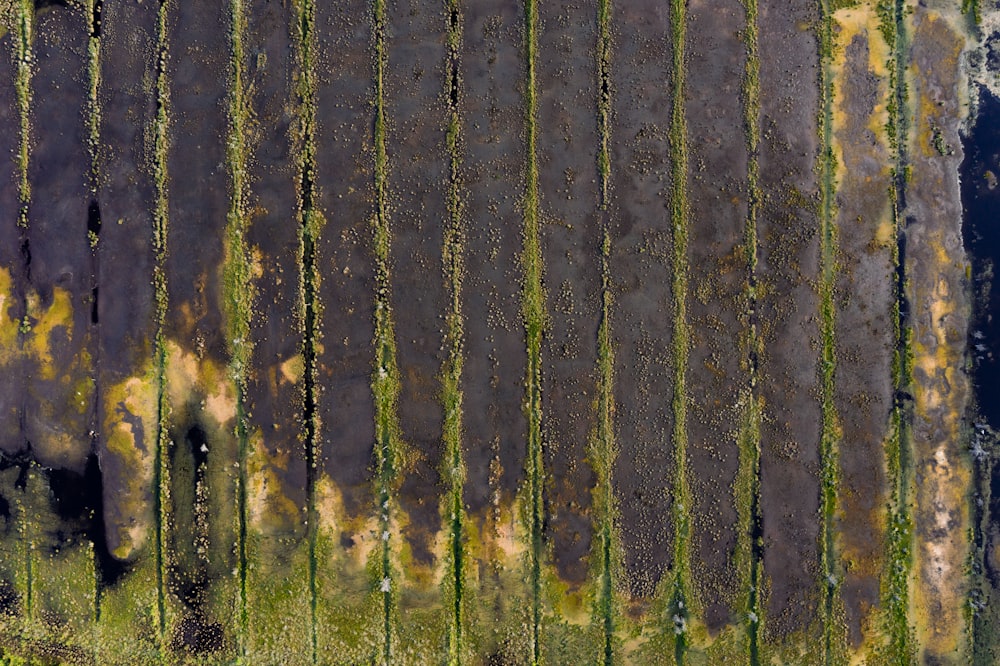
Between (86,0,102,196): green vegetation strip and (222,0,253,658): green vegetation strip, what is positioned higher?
(86,0,102,196): green vegetation strip

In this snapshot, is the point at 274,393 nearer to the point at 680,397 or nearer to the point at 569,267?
the point at 569,267

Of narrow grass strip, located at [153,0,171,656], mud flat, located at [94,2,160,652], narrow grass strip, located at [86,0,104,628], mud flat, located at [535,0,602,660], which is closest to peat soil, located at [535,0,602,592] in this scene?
mud flat, located at [535,0,602,660]

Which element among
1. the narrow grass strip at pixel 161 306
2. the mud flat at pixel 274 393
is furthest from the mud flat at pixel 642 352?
the narrow grass strip at pixel 161 306

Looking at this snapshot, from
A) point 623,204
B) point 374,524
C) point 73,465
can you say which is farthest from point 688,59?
point 73,465

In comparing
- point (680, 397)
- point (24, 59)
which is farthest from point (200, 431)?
point (680, 397)

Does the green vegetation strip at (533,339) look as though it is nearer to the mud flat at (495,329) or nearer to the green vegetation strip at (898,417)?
the mud flat at (495,329)

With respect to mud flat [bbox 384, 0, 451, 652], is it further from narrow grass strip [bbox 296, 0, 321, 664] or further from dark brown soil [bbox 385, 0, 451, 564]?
narrow grass strip [bbox 296, 0, 321, 664]
